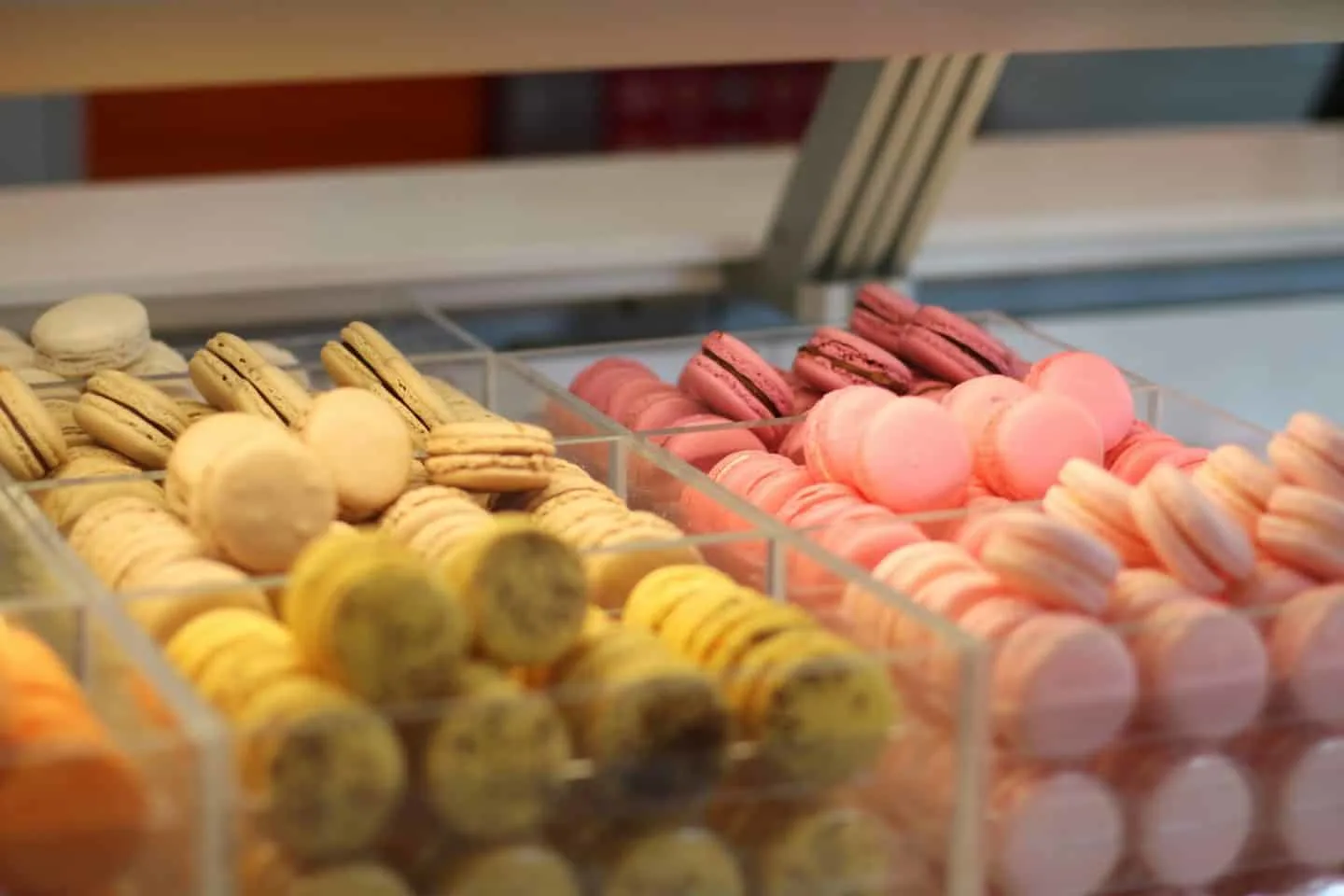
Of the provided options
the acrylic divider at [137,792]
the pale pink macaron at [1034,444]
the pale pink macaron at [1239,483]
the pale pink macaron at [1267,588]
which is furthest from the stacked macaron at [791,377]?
the acrylic divider at [137,792]

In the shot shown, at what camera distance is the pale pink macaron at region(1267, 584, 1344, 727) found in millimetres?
1103

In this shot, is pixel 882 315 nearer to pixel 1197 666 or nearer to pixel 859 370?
pixel 859 370

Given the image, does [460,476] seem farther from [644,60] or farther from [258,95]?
[258,95]

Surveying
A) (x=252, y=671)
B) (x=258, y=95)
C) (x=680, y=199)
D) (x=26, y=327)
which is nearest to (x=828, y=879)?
(x=252, y=671)

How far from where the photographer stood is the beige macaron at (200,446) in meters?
1.18

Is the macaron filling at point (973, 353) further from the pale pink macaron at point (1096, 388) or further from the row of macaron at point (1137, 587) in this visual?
the row of macaron at point (1137, 587)

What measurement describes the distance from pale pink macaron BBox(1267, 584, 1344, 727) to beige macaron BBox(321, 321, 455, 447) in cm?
60

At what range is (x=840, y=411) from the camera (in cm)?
137

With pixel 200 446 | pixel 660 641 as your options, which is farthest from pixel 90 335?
pixel 660 641

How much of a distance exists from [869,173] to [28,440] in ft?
2.98

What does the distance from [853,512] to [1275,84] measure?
3445 millimetres

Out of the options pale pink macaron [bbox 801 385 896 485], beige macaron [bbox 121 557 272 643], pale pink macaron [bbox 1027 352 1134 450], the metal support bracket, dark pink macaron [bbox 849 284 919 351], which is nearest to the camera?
beige macaron [bbox 121 557 272 643]

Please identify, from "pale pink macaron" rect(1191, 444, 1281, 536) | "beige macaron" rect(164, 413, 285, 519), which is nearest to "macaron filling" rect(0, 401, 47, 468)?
"beige macaron" rect(164, 413, 285, 519)

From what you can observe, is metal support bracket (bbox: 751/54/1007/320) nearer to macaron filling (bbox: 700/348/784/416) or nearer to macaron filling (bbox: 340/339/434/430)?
macaron filling (bbox: 700/348/784/416)
